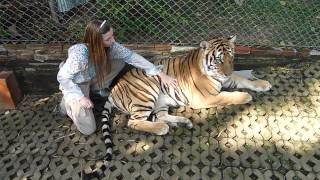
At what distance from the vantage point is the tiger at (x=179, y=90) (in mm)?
3666

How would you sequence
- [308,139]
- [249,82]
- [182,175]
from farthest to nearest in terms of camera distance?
[249,82] → [308,139] → [182,175]

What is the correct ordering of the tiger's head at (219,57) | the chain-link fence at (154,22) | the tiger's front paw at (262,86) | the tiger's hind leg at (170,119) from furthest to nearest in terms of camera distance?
the chain-link fence at (154,22), the tiger's front paw at (262,86), the tiger's hind leg at (170,119), the tiger's head at (219,57)

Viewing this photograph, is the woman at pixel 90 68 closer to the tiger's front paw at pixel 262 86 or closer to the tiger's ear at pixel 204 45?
the tiger's ear at pixel 204 45

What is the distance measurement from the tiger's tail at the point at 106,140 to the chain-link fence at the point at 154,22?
2.81ft

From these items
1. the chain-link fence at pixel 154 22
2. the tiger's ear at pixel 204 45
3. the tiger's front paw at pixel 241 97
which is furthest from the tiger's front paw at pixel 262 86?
the tiger's ear at pixel 204 45

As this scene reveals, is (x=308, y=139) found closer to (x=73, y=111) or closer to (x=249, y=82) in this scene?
(x=249, y=82)

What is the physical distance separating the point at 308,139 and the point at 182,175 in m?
1.18

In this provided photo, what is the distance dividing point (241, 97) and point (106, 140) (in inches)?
52.7

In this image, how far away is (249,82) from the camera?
160 inches

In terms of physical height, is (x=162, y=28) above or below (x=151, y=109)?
above

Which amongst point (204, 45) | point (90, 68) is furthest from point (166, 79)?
point (90, 68)

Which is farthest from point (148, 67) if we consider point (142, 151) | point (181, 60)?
point (142, 151)

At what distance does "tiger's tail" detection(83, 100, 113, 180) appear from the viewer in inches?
132

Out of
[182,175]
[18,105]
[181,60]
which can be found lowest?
[182,175]
